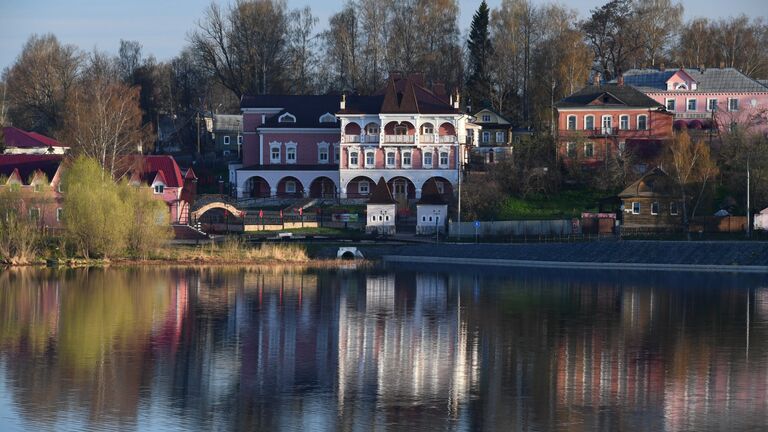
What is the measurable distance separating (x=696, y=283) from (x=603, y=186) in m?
19.4

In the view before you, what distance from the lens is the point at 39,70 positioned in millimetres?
96812

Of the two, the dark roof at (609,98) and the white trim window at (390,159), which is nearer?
the dark roof at (609,98)

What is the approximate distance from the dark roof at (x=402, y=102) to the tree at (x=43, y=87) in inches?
934

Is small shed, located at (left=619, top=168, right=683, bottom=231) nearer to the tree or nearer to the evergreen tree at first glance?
the evergreen tree

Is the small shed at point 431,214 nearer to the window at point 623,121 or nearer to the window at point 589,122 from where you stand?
the window at point 589,122

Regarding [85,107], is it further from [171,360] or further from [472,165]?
[171,360]

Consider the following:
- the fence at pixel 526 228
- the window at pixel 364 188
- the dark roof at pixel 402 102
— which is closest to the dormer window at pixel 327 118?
the dark roof at pixel 402 102

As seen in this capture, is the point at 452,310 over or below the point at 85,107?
below

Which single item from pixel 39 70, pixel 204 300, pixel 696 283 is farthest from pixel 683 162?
pixel 39 70

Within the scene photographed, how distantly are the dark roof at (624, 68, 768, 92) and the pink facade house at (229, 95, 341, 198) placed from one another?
828 inches

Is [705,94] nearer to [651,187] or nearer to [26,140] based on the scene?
[651,187]

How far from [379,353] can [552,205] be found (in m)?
36.6

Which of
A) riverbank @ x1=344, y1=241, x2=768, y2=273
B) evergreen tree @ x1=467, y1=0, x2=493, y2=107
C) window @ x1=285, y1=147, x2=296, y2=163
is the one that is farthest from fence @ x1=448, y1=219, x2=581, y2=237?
evergreen tree @ x1=467, y1=0, x2=493, y2=107

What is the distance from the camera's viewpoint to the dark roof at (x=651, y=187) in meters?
64.8
